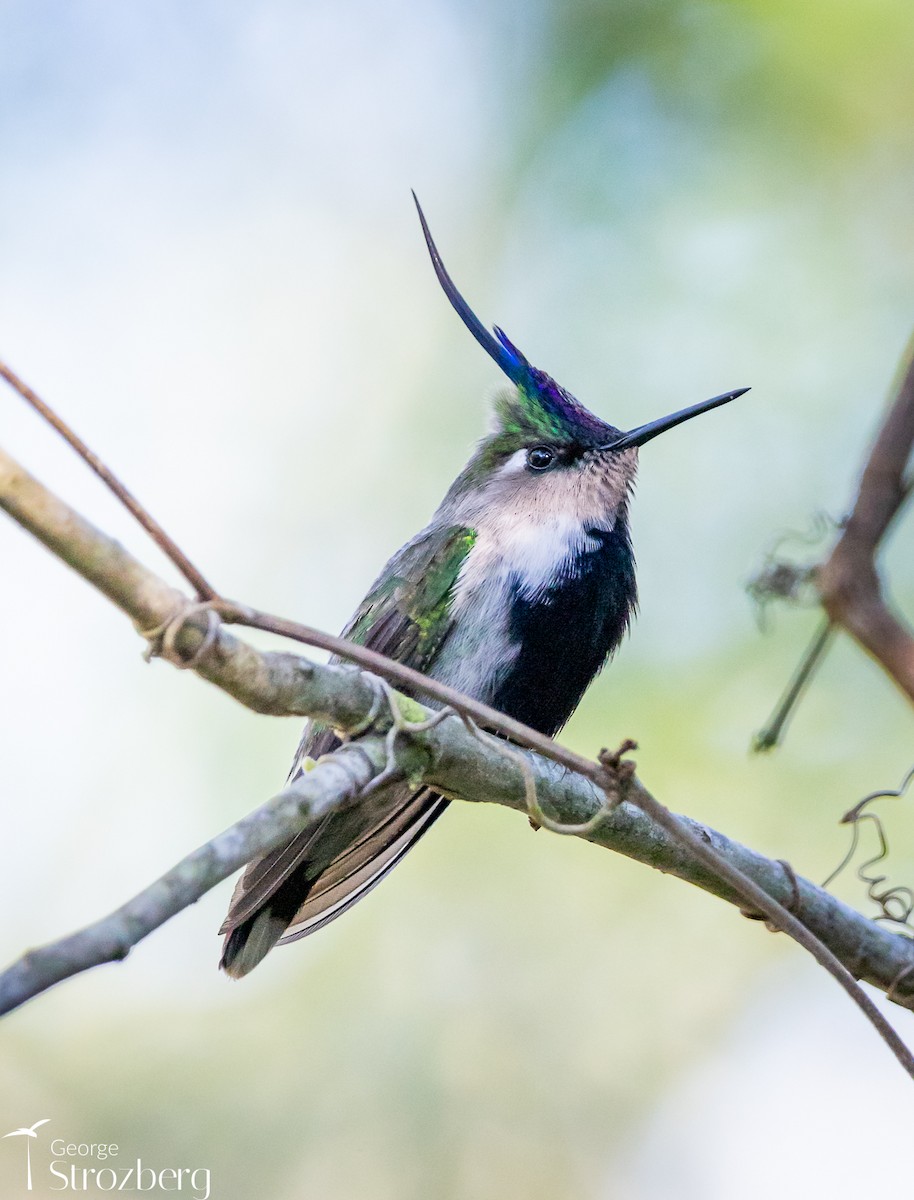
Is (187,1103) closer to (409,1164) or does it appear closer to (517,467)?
(409,1164)

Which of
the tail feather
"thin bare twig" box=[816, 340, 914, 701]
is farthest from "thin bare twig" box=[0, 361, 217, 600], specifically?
the tail feather

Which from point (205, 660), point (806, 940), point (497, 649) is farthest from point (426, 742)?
point (497, 649)

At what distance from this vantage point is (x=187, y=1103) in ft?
20.9

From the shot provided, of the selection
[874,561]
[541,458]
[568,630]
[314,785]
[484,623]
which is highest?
[541,458]

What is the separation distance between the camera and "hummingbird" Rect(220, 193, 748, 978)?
397 centimetres

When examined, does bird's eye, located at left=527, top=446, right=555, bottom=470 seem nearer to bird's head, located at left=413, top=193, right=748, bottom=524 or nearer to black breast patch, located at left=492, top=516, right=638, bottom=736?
bird's head, located at left=413, top=193, right=748, bottom=524

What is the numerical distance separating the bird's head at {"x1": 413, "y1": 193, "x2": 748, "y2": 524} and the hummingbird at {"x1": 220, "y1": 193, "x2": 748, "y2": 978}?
0.01m

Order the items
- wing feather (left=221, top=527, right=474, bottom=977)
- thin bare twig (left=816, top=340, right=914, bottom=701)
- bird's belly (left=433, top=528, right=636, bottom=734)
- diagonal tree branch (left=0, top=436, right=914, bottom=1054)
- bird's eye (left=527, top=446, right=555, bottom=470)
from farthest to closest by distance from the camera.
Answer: bird's eye (left=527, top=446, right=555, bottom=470) < bird's belly (left=433, top=528, right=636, bottom=734) < wing feather (left=221, top=527, right=474, bottom=977) < diagonal tree branch (left=0, top=436, right=914, bottom=1054) < thin bare twig (left=816, top=340, right=914, bottom=701)

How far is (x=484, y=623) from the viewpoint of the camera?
161 inches

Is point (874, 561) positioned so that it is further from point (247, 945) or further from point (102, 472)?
point (247, 945)

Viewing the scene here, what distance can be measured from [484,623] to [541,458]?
37.5 inches

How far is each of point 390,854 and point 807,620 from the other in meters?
3.40

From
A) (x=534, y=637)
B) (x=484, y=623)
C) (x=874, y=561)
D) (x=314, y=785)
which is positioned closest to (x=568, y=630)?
(x=534, y=637)

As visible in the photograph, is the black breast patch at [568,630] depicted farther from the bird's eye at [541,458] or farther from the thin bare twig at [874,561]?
the thin bare twig at [874,561]
